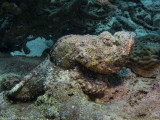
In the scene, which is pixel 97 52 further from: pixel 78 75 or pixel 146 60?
pixel 146 60

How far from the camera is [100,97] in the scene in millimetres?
2572

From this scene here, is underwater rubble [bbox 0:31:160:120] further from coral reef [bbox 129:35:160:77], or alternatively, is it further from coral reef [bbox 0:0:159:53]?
coral reef [bbox 0:0:159:53]

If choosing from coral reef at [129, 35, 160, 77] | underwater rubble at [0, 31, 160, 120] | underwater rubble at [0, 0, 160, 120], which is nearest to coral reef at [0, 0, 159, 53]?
underwater rubble at [0, 0, 160, 120]

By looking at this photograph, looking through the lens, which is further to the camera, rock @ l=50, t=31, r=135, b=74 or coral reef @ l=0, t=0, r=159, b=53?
coral reef @ l=0, t=0, r=159, b=53

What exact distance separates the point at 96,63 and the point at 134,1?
16.1ft

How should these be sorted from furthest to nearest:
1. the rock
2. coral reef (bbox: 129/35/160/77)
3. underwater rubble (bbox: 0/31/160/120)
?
coral reef (bbox: 129/35/160/77)
the rock
underwater rubble (bbox: 0/31/160/120)

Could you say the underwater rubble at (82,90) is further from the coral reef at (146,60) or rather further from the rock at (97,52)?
the coral reef at (146,60)

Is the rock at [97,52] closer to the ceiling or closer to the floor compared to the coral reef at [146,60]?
closer to the ceiling

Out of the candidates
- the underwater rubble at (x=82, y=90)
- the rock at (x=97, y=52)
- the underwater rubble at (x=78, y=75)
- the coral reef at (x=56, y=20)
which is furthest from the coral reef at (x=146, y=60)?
the coral reef at (x=56, y=20)

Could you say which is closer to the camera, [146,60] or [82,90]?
[82,90]

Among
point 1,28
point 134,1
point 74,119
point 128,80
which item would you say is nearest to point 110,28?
point 134,1

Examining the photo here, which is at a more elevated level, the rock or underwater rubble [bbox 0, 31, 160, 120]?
the rock

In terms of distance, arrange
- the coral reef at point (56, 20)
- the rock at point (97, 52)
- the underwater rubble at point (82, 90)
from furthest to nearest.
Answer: the coral reef at point (56, 20), the rock at point (97, 52), the underwater rubble at point (82, 90)

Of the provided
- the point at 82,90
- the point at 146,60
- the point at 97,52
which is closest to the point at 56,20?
the point at 97,52
